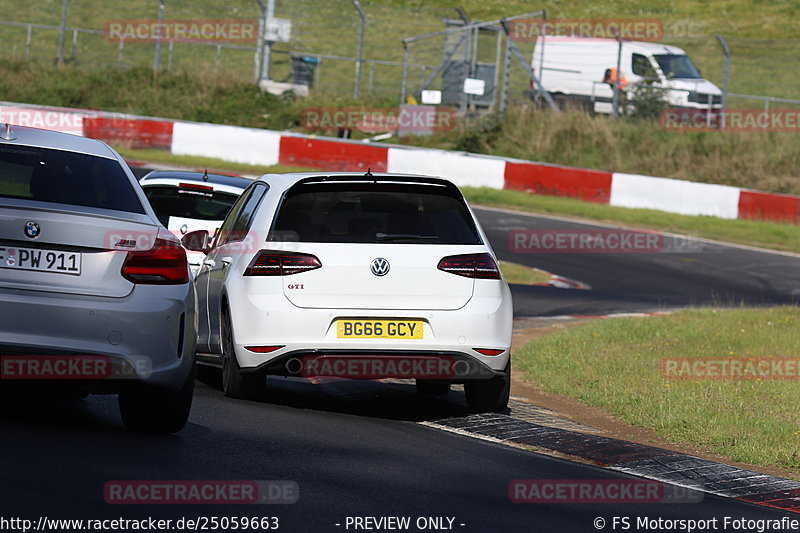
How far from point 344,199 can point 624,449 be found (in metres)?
2.45

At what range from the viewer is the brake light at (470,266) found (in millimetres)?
8547

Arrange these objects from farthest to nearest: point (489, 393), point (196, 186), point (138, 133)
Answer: point (138, 133), point (196, 186), point (489, 393)

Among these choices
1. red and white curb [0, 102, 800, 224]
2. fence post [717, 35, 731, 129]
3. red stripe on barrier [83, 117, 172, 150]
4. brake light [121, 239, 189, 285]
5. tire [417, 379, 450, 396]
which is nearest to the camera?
brake light [121, 239, 189, 285]

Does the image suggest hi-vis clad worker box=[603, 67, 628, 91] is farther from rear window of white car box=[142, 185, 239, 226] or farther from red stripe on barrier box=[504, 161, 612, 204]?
rear window of white car box=[142, 185, 239, 226]

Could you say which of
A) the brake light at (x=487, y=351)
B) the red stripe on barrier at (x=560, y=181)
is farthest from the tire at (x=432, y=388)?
the red stripe on barrier at (x=560, y=181)

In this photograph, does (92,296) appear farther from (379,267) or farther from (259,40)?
(259,40)

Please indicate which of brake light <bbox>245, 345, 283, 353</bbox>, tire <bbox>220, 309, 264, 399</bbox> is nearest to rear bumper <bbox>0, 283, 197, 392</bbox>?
brake light <bbox>245, 345, 283, 353</bbox>

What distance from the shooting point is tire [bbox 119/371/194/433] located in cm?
727

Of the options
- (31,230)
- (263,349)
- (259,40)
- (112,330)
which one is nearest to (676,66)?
(259,40)

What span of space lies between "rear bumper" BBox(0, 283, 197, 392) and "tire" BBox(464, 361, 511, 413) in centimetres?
254

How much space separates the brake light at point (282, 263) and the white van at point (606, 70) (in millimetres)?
25733

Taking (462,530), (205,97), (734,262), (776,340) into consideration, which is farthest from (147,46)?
(462,530)

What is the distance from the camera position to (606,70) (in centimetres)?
3431

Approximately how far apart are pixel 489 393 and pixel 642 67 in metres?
26.6
